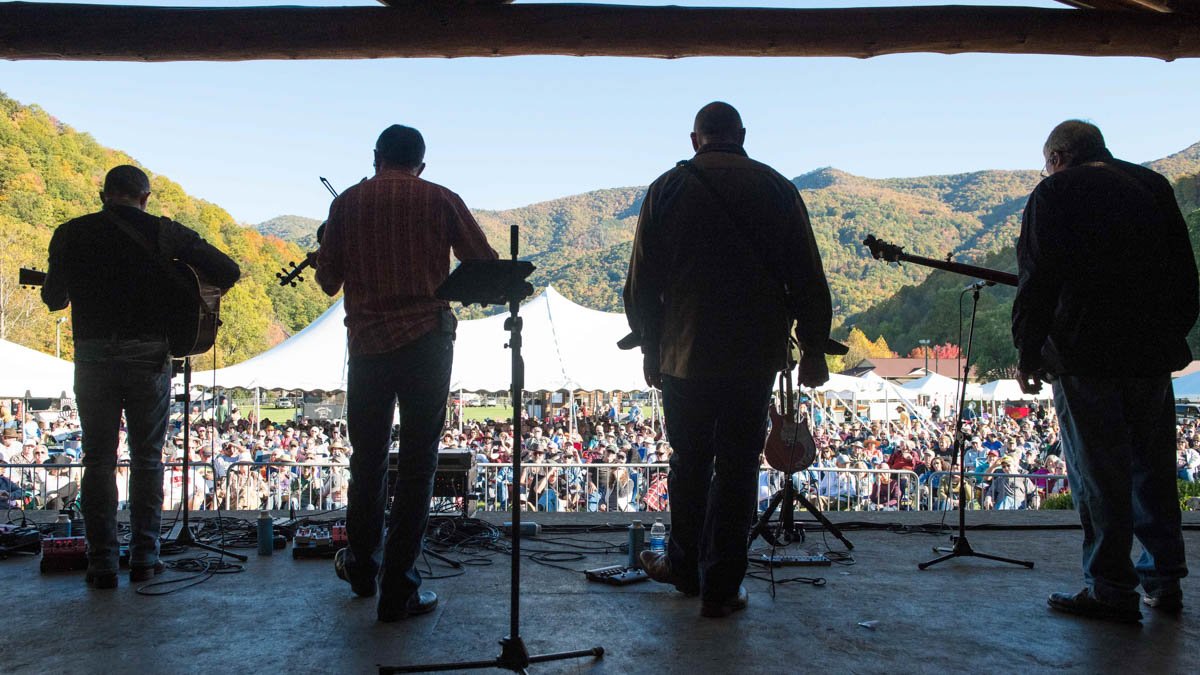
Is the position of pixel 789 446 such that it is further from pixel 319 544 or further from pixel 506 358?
pixel 506 358

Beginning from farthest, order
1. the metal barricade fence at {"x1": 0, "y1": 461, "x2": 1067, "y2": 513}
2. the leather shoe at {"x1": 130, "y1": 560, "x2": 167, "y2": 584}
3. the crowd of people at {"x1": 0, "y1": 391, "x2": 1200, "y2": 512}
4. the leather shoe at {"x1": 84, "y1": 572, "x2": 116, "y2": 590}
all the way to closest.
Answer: the metal barricade fence at {"x1": 0, "y1": 461, "x2": 1067, "y2": 513}
the crowd of people at {"x1": 0, "y1": 391, "x2": 1200, "y2": 512}
the leather shoe at {"x1": 130, "y1": 560, "x2": 167, "y2": 584}
the leather shoe at {"x1": 84, "y1": 572, "x2": 116, "y2": 590}

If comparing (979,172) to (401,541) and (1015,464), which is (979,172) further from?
(401,541)

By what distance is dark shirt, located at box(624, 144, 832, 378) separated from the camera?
3117 millimetres

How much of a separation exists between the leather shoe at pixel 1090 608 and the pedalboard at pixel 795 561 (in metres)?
1.03

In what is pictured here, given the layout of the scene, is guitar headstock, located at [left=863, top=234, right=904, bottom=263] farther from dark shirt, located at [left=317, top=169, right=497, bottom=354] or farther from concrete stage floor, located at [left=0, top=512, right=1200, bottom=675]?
dark shirt, located at [left=317, top=169, right=497, bottom=354]

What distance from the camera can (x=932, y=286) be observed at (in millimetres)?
114875

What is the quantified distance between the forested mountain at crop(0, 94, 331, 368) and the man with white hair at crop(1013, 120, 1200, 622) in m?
41.2

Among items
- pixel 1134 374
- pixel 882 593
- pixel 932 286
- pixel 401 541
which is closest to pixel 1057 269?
pixel 1134 374

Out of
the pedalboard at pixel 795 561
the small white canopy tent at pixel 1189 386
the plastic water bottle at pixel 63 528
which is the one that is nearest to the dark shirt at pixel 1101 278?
the pedalboard at pixel 795 561

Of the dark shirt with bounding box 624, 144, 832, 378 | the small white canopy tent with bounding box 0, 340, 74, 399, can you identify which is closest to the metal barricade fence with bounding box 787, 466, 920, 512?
the dark shirt with bounding box 624, 144, 832, 378

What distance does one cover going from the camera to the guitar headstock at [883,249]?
13.6ft

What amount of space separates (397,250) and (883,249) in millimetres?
2281

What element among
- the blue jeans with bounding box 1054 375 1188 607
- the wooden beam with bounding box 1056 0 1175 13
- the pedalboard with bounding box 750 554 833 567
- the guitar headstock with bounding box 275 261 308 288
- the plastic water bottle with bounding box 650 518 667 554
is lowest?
the pedalboard with bounding box 750 554 833 567

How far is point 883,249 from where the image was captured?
13.9ft
